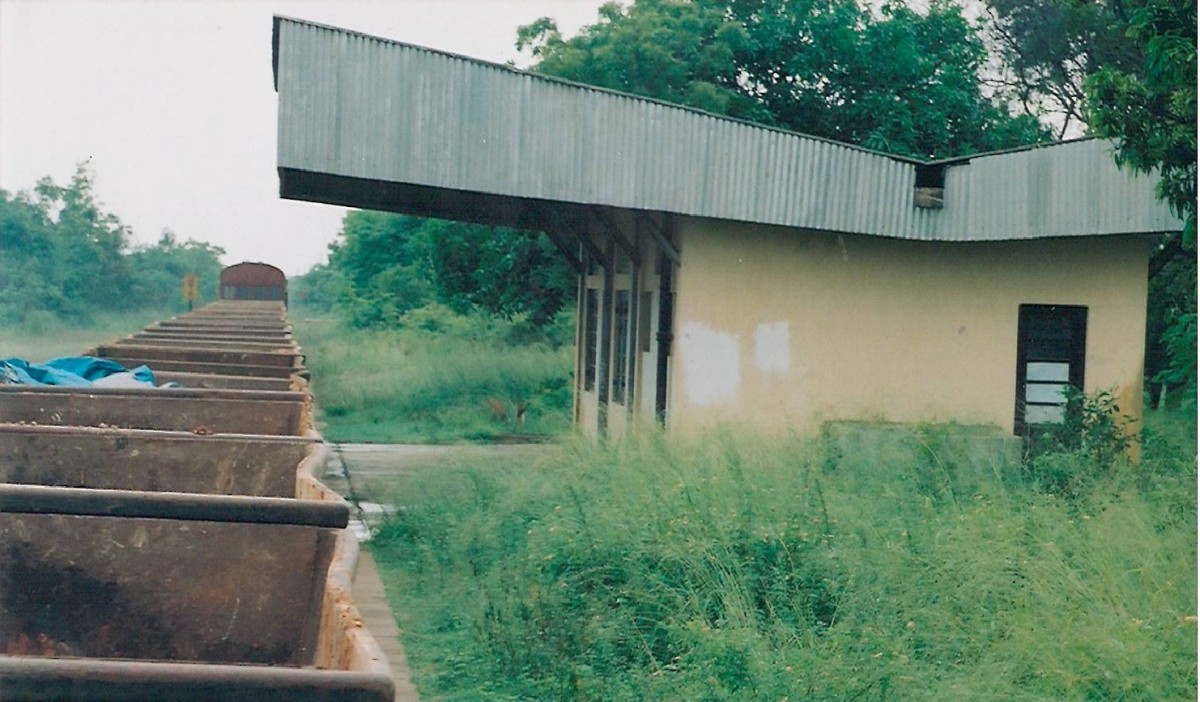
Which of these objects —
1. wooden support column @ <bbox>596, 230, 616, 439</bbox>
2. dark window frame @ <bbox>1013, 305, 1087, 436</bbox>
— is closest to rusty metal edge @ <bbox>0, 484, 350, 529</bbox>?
dark window frame @ <bbox>1013, 305, 1087, 436</bbox>

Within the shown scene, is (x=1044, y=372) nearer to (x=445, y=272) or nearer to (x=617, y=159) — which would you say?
(x=617, y=159)

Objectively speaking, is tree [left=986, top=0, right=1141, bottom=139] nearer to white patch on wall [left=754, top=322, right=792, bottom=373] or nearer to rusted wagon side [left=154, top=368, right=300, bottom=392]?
white patch on wall [left=754, top=322, right=792, bottom=373]

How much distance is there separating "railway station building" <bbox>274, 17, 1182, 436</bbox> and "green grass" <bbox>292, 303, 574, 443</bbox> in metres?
5.50

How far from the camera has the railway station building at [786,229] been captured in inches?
415

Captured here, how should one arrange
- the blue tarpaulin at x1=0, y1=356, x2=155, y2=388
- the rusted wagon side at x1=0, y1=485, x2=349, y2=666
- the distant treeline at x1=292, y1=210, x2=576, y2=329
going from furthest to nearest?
the distant treeline at x1=292, y1=210, x2=576, y2=329 → the blue tarpaulin at x1=0, y1=356, x2=155, y2=388 → the rusted wagon side at x1=0, y1=485, x2=349, y2=666

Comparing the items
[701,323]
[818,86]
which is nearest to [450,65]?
[701,323]

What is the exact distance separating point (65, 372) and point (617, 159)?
490 centimetres

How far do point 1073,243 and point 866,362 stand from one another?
221 centimetres

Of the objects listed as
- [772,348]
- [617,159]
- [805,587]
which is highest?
[617,159]

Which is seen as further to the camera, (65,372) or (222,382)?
(222,382)

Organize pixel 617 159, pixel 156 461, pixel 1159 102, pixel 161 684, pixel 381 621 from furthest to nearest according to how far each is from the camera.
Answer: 1. pixel 617 159
2. pixel 381 621
3. pixel 1159 102
4. pixel 156 461
5. pixel 161 684

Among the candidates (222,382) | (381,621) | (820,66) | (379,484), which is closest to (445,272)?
(820,66)

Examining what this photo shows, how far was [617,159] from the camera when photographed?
11.0 m

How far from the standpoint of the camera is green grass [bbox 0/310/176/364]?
20.7 m
